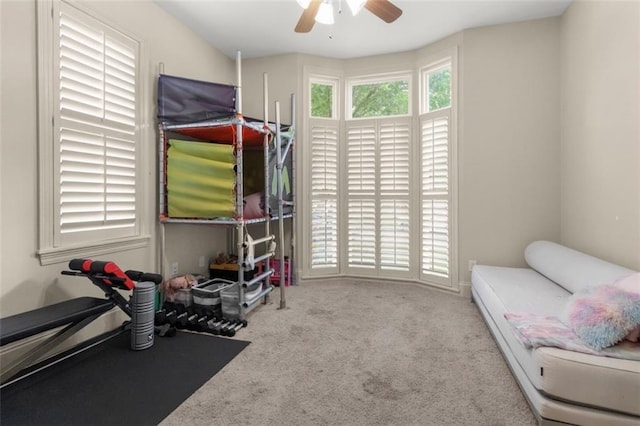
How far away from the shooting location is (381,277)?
383 cm

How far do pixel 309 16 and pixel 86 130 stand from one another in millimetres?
1754

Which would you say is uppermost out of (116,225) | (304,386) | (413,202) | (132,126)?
(132,126)

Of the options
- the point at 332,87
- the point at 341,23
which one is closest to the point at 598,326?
the point at 341,23

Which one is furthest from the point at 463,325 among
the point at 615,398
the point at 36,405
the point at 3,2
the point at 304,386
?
the point at 3,2

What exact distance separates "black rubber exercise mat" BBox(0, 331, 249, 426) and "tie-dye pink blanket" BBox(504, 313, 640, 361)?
168cm

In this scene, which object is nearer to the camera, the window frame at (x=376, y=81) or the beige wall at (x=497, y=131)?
the beige wall at (x=497, y=131)

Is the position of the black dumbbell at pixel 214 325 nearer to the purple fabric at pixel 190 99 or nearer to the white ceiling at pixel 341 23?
the purple fabric at pixel 190 99

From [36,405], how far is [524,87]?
14.2 ft

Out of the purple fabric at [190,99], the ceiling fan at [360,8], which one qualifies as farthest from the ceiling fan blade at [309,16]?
the purple fabric at [190,99]

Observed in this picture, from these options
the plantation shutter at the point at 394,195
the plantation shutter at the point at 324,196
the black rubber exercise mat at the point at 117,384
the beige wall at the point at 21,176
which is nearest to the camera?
the black rubber exercise mat at the point at 117,384

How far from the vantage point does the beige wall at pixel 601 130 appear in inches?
80.3

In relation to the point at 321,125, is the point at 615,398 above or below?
below

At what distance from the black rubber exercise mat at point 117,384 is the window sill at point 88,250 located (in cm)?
63

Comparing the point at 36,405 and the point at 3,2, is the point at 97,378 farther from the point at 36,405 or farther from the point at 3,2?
the point at 3,2
